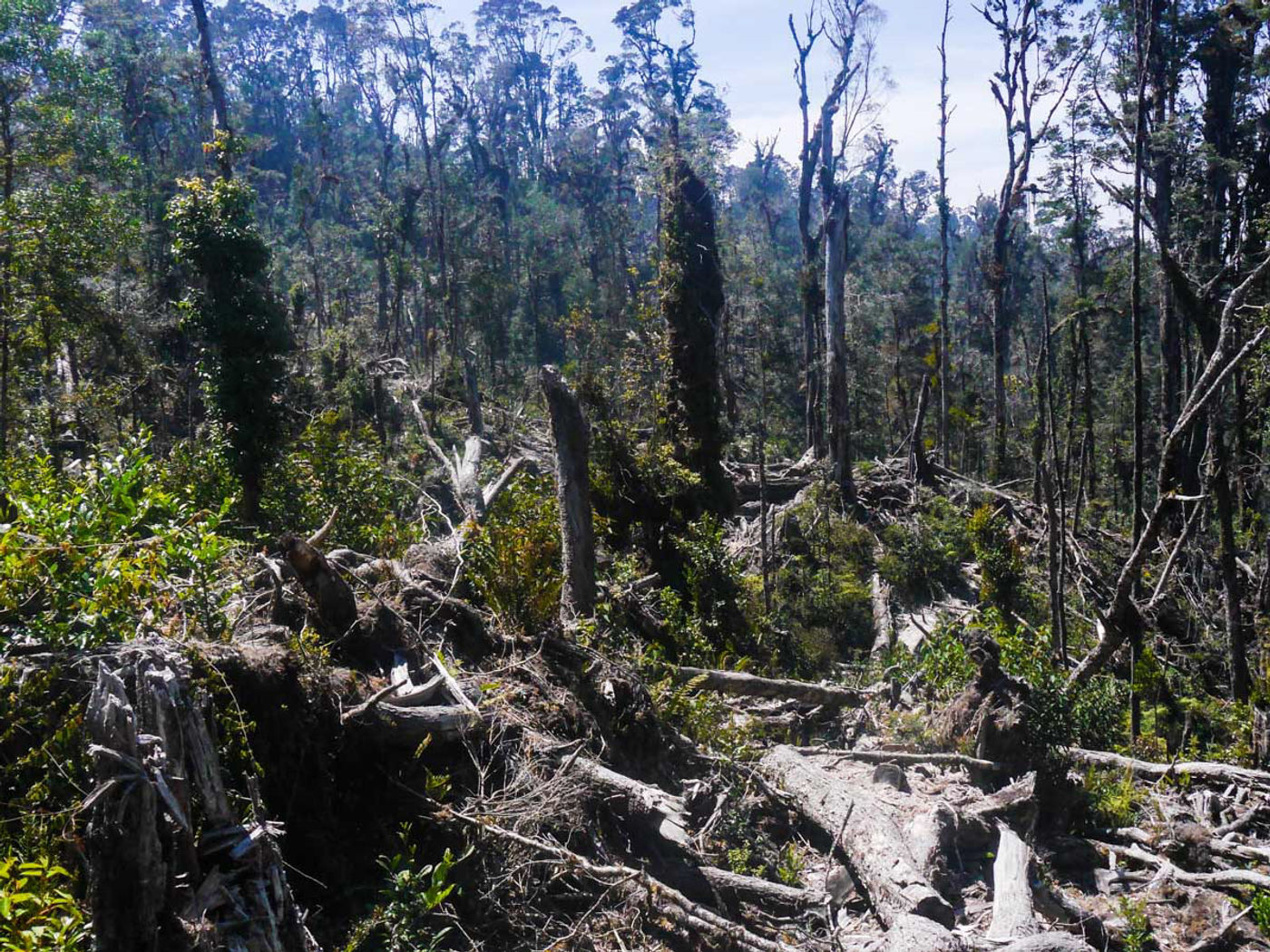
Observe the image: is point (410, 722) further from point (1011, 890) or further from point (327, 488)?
point (327, 488)

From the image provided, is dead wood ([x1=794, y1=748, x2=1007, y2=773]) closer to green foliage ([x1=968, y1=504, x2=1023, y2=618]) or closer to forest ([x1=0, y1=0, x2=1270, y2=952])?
forest ([x1=0, y1=0, x2=1270, y2=952])

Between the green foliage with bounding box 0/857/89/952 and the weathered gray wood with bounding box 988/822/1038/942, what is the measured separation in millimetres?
4287

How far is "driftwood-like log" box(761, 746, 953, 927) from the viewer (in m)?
A: 4.76

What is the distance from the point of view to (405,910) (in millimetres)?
3934

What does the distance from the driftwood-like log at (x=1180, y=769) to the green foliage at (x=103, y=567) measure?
6371 millimetres

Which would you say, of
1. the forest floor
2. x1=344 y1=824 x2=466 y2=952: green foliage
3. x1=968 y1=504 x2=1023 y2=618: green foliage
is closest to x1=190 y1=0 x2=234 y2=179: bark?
the forest floor

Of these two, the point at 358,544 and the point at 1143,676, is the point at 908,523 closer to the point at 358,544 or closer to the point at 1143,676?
the point at 1143,676

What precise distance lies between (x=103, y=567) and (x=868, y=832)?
458 cm

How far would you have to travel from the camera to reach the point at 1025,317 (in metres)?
39.4

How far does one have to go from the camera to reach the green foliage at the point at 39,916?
8.58 feet

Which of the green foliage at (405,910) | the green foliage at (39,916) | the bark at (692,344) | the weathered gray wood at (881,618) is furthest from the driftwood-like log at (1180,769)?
the bark at (692,344)

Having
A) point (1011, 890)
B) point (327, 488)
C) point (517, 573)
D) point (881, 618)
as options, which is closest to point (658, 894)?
point (1011, 890)

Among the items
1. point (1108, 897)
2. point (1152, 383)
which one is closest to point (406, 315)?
point (1152, 383)

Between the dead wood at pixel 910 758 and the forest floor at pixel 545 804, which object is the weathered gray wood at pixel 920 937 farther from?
the dead wood at pixel 910 758
